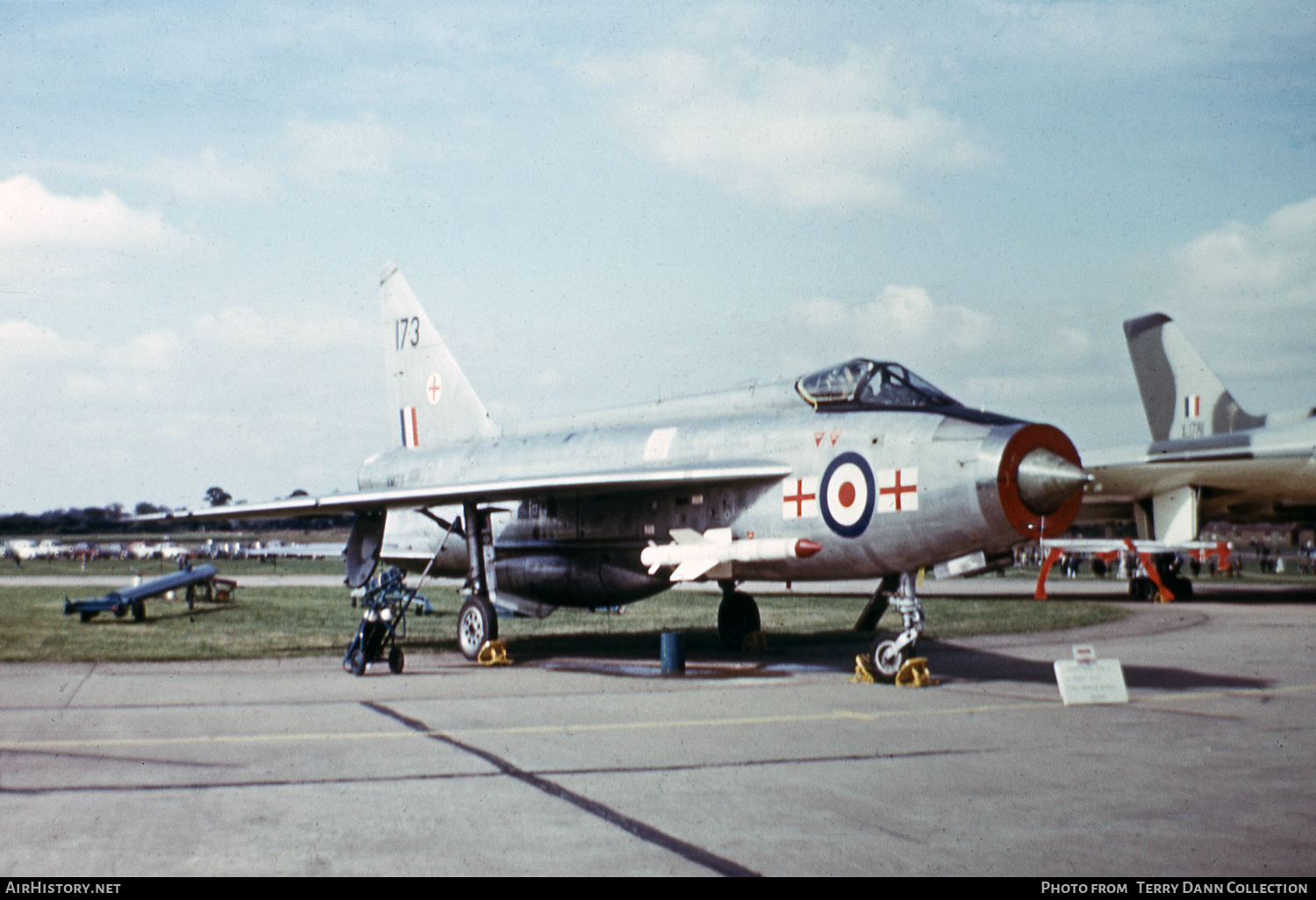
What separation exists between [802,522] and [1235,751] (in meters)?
5.24

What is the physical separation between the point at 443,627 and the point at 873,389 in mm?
12136

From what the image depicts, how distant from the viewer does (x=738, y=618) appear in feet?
54.3

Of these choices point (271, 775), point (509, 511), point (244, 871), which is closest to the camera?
point (244, 871)

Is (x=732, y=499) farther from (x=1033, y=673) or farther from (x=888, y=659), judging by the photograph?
(x=1033, y=673)

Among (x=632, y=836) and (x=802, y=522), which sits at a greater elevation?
(x=802, y=522)

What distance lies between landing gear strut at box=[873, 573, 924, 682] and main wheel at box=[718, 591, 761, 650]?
4717 millimetres

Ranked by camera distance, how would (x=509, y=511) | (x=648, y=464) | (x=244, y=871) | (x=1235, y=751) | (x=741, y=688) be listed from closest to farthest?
(x=244, y=871)
(x=1235, y=751)
(x=741, y=688)
(x=648, y=464)
(x=509, y=511)

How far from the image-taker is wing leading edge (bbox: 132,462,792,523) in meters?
12.8

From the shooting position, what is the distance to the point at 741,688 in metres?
11.5

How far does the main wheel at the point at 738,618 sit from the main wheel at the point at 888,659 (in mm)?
4671

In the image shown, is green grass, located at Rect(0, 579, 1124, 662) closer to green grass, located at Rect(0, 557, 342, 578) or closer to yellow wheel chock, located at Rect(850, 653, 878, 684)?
yellow wheel chock, located at Rect(850, 653, 878, 684)

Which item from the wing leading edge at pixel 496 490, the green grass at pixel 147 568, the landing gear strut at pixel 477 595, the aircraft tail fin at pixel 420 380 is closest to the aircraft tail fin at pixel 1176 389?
the aircraft tail fin at pixel 420 380

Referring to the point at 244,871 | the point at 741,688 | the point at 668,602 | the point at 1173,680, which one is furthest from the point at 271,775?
the point at 668,602
